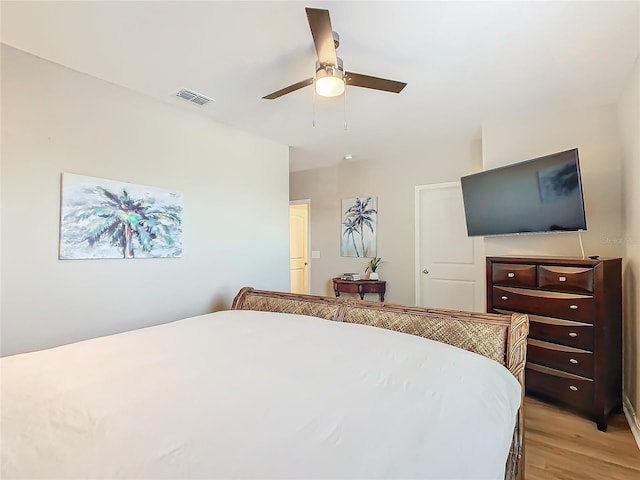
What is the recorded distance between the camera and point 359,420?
96 centimetres

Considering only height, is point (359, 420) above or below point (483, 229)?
below

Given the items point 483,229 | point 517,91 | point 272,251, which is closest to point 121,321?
point 272,251

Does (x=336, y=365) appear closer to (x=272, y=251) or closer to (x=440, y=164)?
(x=272, y=251)

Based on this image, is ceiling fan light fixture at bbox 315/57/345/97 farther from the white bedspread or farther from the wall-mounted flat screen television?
the wall-mounted flat screen television

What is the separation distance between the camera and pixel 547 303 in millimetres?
2607

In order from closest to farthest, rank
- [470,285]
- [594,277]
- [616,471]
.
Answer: [616,471]
[594,277]
[470,285]

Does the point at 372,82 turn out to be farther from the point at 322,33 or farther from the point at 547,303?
the point at 547,303

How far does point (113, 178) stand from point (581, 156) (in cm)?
389

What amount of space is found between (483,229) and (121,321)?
3.30 meters

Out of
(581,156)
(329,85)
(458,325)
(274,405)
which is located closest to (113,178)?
(329,85)

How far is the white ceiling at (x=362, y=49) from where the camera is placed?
70.0 inches

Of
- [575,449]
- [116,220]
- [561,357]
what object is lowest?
[575,449]

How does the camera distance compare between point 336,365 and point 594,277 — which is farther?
point 594,277

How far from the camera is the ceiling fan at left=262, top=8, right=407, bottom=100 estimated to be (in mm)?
1620
